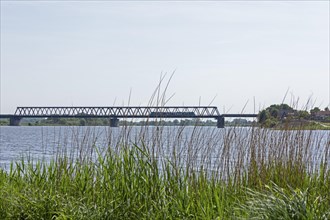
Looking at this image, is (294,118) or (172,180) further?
(294,118)

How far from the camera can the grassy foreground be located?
6.38m

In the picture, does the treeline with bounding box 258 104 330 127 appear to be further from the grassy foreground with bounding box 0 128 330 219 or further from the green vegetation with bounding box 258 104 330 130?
the grassy foreground with bounding box 0 128 330 219

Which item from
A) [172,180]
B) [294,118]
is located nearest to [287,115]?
[294,118]

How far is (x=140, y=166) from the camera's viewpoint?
697 cm

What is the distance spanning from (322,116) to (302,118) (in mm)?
572

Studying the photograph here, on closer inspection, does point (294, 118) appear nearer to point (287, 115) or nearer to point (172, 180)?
point (287, 115)

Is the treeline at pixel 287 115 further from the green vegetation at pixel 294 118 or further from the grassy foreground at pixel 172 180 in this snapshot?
the grassy foreground at pixel 172 180

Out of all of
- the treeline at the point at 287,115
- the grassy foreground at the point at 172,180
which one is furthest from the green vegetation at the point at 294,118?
the grassy foreground at the point at 172,180

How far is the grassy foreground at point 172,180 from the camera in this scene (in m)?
6.38

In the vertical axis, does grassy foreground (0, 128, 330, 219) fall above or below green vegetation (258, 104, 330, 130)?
below

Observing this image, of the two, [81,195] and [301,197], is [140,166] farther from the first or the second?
[301,197]

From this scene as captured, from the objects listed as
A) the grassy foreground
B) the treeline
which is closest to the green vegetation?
the treeline

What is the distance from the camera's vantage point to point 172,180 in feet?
22.7

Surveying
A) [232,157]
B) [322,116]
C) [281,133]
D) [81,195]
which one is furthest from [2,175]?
[322,116]
